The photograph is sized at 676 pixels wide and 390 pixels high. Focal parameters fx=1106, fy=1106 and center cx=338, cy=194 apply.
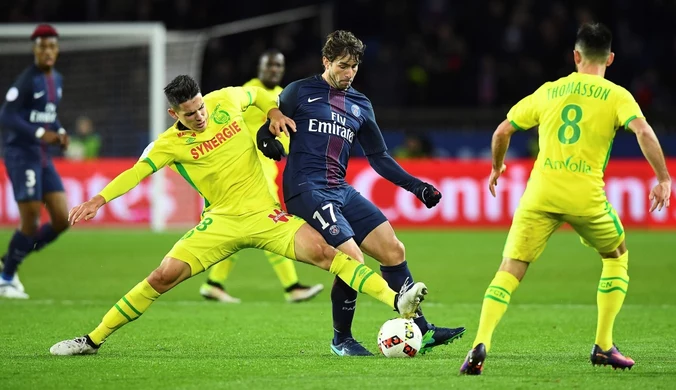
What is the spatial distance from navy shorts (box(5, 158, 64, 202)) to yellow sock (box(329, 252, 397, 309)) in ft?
17.4

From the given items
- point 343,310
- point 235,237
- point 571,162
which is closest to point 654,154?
point 571,162

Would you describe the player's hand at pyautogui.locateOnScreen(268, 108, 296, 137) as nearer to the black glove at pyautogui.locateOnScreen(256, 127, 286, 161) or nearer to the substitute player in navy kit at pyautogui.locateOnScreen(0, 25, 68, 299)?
the black glove at pyautogui.locateOnScreen(256, 127, 286, 161)

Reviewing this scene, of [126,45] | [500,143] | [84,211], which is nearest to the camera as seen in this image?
[500,143]

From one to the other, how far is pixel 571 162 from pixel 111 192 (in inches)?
115

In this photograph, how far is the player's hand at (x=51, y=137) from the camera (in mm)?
11258

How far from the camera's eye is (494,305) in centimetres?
652

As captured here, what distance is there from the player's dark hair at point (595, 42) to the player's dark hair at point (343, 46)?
1552mm

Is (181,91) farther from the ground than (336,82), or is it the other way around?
(336,82)

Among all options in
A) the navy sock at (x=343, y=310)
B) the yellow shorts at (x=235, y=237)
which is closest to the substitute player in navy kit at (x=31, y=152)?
the yellow shorts at (x=235, y=237)

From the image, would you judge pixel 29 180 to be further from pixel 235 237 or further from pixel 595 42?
pixel 595 42

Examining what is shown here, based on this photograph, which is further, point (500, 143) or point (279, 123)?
point (279, 123)

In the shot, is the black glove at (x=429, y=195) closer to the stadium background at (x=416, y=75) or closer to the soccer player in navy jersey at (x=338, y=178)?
the soccer player in navy jersey at (x=338, y=178)

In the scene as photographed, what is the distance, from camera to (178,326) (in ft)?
30.1

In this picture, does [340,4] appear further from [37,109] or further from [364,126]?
[364,126]
